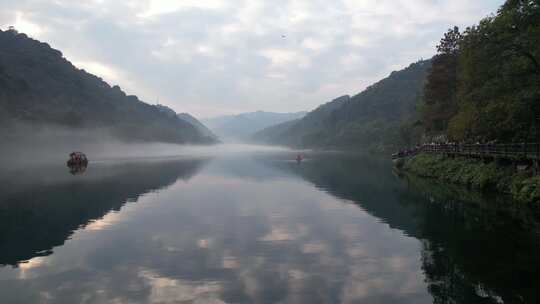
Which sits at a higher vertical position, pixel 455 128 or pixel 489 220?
pixel 455 128

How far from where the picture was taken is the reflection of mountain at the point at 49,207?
22209 millimetres

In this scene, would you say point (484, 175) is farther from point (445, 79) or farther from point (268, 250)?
point (445, 79)

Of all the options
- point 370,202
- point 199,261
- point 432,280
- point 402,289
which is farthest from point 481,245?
point 370,202

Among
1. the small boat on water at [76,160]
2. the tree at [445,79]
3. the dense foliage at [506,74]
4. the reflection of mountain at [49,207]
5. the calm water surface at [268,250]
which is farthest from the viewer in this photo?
the small boat on water at [76,160]

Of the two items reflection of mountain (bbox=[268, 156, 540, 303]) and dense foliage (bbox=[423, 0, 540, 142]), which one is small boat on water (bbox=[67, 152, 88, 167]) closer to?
reflection of mountain (bbox=[268, 156, 540, 303])

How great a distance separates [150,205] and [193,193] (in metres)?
8.34

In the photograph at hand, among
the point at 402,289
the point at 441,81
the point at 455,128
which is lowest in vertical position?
the point at 402,289

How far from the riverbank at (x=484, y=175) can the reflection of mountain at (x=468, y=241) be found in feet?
7.93

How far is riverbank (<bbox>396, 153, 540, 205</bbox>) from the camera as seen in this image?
3173cm

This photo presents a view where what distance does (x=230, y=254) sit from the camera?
65.8 feet

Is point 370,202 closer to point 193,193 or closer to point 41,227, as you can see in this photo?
point 193,193

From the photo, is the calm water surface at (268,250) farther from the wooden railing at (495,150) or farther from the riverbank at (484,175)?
the wooden railing at (495,150)

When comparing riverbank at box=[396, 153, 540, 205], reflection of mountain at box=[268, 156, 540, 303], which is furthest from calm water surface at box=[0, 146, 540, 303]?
riverbank at box=[396, 153, 540, 205]

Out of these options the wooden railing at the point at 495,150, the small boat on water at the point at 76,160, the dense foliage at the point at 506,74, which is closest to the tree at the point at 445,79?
the wooden railing at the point at 495,150
